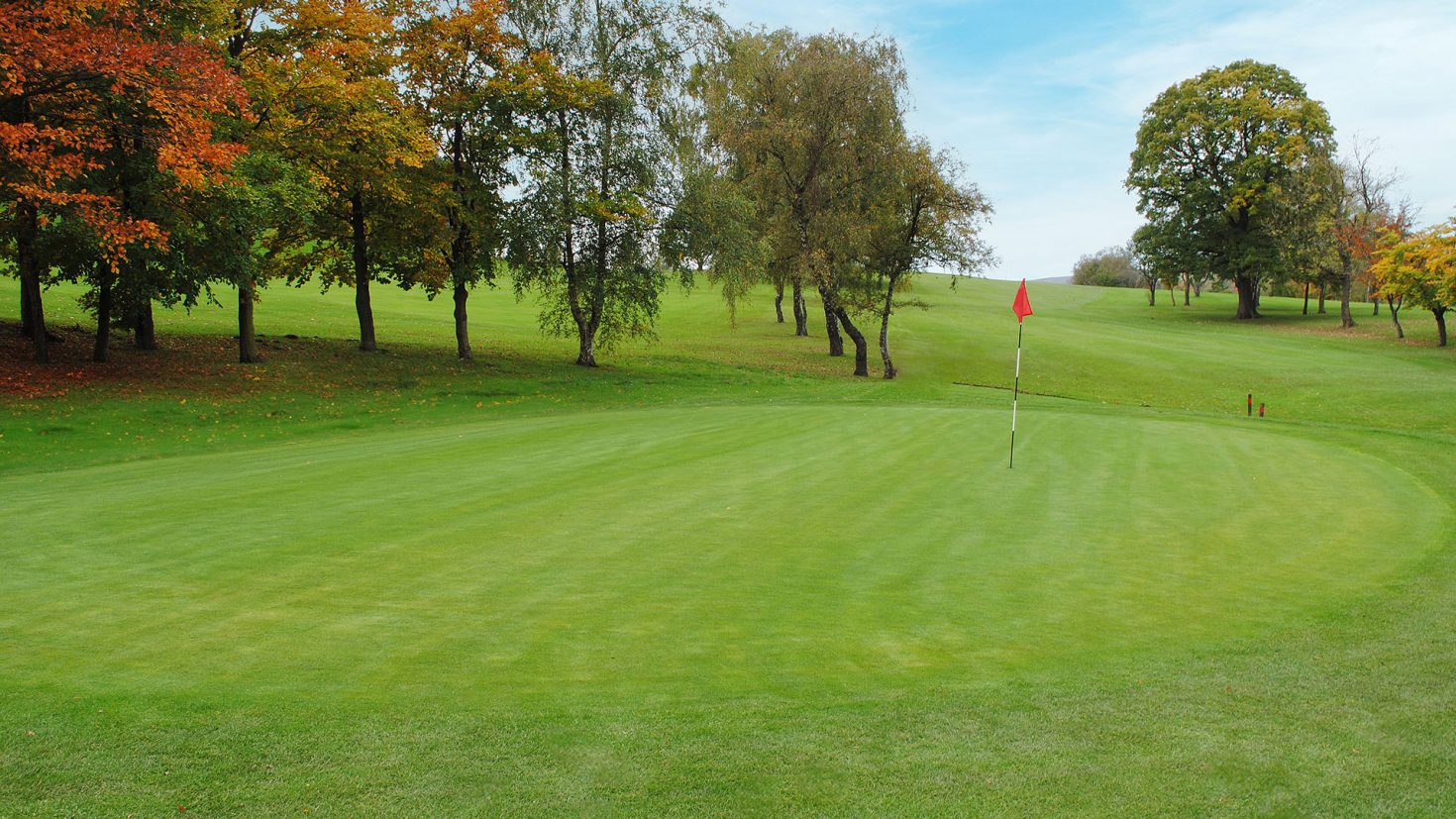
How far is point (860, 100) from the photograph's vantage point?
3409 centimetres

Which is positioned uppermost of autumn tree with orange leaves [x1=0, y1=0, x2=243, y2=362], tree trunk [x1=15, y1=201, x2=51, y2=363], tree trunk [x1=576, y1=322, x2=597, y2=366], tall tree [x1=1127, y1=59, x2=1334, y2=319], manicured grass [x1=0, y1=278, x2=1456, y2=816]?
tall tree [x1=1127, y1=59, x2=1334, y2=319]

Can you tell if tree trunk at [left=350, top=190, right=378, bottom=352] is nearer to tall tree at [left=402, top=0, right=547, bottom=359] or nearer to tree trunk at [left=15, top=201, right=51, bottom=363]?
tall tree at [left=402, top=0, right=547, bottom=359]

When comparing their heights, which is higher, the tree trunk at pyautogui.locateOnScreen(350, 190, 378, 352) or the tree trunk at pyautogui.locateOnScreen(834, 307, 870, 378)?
the tree trunk at pyautogui.locateOnScreen(350, 190, 378, 352)

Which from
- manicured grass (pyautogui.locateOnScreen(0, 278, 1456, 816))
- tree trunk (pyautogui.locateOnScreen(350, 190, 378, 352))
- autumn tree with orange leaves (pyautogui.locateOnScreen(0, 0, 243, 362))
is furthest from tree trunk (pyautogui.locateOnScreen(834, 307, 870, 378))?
autumn tree with orange leaves (pyautogui.locateOnScreen(0, 0, 243, 362))

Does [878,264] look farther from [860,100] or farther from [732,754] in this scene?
[732,754]

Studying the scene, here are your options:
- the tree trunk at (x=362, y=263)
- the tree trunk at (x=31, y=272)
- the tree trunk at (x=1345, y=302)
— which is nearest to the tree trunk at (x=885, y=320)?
the tree trunk at (x=362, y=263)

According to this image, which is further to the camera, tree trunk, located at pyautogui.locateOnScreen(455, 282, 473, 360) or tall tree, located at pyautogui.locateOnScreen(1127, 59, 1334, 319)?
tall tree, located at pyautogui.locateOnScreen(1127, 59, 1334, 319)

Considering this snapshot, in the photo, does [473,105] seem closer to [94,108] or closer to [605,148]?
[605,148]

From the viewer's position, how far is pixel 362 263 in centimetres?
3067

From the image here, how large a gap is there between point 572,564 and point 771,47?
3424 centimetres

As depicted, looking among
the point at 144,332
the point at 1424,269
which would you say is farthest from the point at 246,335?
the point at 1424,269

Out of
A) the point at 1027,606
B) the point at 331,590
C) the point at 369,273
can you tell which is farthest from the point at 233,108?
the point at 1027,606

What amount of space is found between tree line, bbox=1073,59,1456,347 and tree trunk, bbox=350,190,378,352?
52.4 m

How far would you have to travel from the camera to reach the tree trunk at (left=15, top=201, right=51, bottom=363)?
21328 mm
